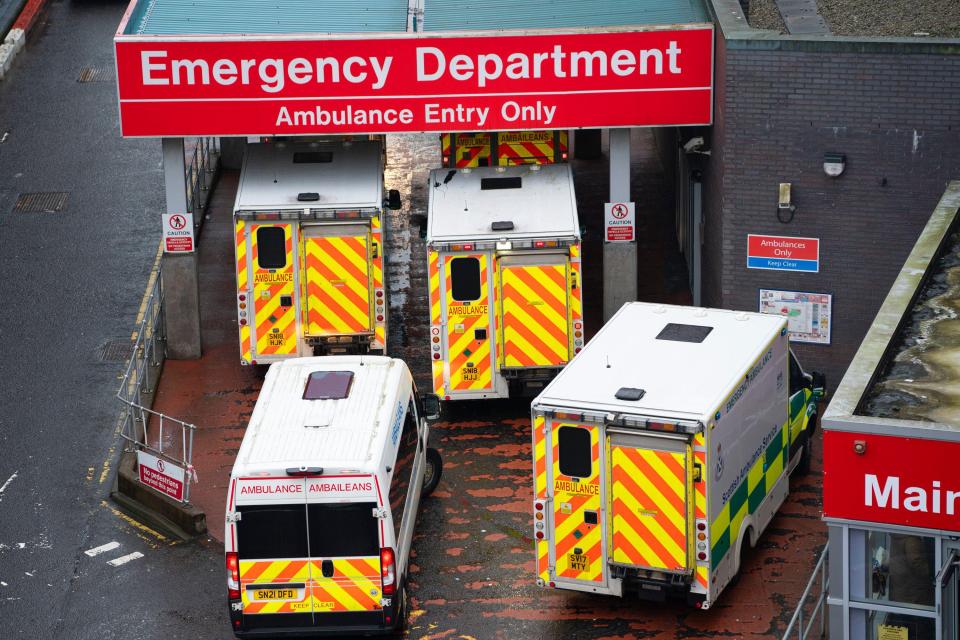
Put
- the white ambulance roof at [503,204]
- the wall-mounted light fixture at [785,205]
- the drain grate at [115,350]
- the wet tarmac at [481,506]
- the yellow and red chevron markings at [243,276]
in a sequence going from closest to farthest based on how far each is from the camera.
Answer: the wet tarmac at [481,506], the white ambulance roof at [503,204], the wall-mounted light fixture at [785,205], the yellow and red chevron markings at [243,276], the drain grate at [115,350]

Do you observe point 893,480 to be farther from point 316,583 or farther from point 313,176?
point 313,176

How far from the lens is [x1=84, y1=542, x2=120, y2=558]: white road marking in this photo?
19.9 meters

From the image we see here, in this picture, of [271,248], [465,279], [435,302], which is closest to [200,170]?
[271,248]

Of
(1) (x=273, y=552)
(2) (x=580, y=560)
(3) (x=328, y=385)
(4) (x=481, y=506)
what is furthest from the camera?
(4) (x=481, y=506)

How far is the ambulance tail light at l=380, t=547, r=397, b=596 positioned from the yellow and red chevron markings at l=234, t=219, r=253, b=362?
7.97 metres

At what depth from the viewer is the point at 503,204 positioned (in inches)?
929

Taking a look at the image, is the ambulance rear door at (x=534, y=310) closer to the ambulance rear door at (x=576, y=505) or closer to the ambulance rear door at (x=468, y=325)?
the ambulance rear door at (x=468, y=325)

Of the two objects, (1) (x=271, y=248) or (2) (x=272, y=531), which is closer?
(2) (x=272, y=531)

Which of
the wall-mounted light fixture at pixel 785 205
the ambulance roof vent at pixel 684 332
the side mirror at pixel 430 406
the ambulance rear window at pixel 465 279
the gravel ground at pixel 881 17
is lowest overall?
the side mirror at pixel 430 406

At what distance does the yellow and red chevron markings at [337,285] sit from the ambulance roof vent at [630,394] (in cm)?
754

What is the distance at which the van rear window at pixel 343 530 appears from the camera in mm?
16953

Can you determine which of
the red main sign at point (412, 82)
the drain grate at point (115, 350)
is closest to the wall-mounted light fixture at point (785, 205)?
the red main sign at point (412, 82)

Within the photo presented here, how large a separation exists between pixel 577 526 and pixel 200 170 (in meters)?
17.8

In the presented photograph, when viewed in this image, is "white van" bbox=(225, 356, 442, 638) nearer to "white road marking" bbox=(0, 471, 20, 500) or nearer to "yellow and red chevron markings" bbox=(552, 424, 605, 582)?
"yellow and red chevron markings" bbox=(552, 424, 605, 582)
